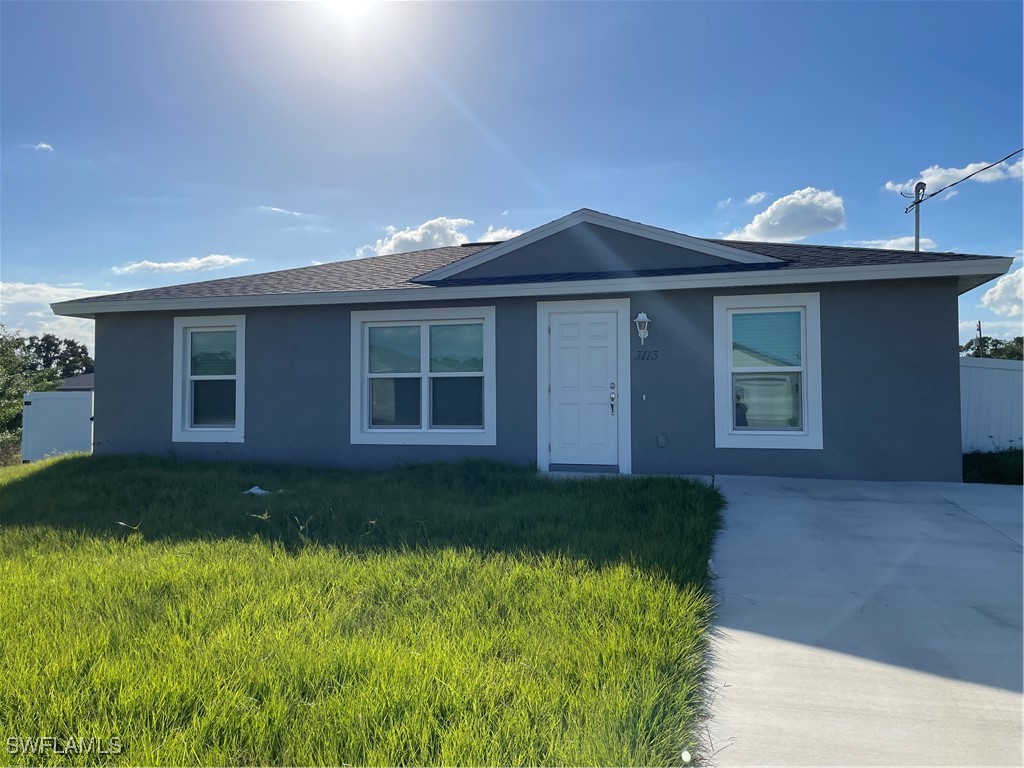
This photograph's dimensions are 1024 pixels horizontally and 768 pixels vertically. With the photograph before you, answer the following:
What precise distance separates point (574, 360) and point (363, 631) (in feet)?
18.0

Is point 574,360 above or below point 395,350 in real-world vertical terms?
below

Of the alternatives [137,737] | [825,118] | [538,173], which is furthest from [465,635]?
[825,118]

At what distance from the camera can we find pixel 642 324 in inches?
300

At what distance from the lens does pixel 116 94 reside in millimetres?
9211

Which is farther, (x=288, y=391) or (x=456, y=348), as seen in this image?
(x=288, y=391)

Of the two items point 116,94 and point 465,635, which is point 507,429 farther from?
point 116,94

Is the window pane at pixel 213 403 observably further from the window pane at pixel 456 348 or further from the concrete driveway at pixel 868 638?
the concrete driveway at pixel 868 638

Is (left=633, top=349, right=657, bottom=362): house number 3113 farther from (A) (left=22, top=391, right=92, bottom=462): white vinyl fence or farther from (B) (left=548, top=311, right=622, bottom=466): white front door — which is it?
(A) (left=22, top=391, right=92, bottom=462): white vinyl fence

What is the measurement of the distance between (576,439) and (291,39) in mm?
7148

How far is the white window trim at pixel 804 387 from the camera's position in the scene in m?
7.26

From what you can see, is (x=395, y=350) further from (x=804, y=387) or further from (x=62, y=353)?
(x=62, y=353)

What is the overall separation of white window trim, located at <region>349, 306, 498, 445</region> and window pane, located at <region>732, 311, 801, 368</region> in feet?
10.5

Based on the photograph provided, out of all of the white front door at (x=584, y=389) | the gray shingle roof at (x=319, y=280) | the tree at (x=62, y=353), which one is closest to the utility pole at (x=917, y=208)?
the gray shingle roof at (x=319, y=280)

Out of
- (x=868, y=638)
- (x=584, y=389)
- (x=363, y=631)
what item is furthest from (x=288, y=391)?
(x=868, y=638)
